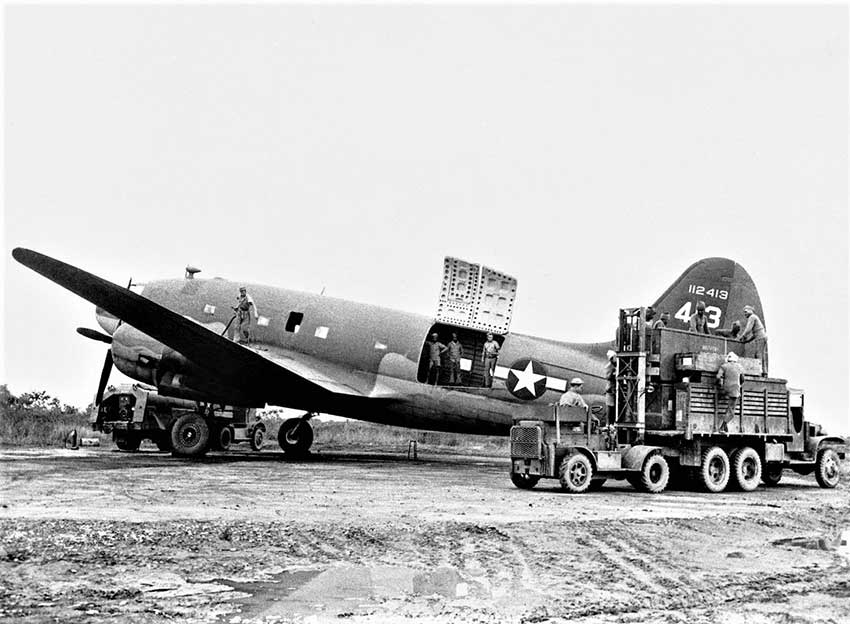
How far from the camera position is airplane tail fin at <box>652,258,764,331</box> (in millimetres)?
22000

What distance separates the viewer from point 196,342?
20.3 meters

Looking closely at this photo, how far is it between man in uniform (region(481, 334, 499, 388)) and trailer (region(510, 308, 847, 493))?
18.9 ft

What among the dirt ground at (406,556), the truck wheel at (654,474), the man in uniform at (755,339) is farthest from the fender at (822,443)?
the truck wheel at (654,474)

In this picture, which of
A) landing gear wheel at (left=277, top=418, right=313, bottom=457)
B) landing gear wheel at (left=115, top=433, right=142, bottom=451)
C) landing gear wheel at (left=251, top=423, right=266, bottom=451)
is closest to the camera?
landing gear wheel at (left=277, top=418, right=313, bottom=457)

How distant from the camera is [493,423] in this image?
22.3m

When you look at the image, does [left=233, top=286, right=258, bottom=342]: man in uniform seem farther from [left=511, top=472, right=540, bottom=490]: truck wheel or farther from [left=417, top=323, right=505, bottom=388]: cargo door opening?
[left=511, top=472, right=540, bottom=490]: truck wheel

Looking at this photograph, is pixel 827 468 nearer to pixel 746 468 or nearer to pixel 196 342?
pixel 746 468

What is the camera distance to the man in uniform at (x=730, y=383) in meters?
17.0

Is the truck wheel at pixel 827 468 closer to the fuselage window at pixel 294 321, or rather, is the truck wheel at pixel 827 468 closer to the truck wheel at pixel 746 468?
the truck wheel at pixel 746 468

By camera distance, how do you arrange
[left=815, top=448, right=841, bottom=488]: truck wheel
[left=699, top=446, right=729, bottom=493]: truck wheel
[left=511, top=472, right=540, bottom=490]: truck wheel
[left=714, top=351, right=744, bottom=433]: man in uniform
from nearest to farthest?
[left=511, top=472, right=540, bottom=490]: truck wheel
[left=699, top=446, right=729, bottom=493]: truck wheel
[left=714, top=351, right=744, bottom=433]: man in uniform
[left=815, top=448, right=841, bottom=488]: truck wheel

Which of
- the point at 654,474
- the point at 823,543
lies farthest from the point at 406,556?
the point at 654,474

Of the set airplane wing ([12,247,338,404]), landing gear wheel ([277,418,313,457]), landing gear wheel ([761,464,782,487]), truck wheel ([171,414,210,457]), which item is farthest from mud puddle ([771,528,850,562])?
landing gear wheel ([277,418,313,457])

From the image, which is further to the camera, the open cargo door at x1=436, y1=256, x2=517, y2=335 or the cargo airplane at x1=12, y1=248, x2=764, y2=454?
the open cargo door at x1=436, y1=256, x2=517, y2=335

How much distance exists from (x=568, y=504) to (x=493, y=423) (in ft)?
29.5
